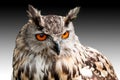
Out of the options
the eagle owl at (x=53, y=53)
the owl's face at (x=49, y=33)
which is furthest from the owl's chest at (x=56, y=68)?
the owl's face at (x=49, y=33)

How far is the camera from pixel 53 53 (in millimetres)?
4934

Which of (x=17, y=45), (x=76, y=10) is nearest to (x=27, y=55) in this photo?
(x=17, y=45)

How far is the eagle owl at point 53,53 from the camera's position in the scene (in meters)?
4.85

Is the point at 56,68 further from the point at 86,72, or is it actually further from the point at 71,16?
the point at 71,16

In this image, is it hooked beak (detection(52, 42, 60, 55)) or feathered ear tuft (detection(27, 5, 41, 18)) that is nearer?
hooked beak (detection(52, 42, 60, 55))

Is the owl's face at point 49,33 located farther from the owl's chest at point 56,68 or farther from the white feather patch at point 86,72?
the white feather patch at point 86,72

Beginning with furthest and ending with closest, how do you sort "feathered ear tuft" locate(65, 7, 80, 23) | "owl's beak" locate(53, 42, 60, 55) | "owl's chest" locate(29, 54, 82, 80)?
"owl's chest" locate(29, 54, 82, 80)
"feathered ear tuft" locate(65, 7, 80, 23)
"owl's beak" locate(53, 42, 60, 55)

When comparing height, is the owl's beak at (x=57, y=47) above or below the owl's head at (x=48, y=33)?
below

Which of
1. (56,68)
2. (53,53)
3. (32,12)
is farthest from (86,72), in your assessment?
(32,12)

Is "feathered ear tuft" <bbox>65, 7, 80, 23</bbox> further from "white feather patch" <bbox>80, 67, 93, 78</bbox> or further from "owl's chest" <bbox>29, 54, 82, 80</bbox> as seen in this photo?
"white feather patch" <bbox>80, 67, 93, 78</bbox>

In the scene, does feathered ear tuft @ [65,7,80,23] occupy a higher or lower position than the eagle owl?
higher

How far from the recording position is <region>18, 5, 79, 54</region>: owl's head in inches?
190

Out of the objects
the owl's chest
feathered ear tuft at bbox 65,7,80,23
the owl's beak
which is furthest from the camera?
the owl's chest

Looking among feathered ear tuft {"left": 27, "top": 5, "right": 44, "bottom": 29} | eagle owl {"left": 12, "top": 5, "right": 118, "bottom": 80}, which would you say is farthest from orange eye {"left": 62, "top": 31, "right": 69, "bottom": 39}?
feathered ear tuft {"left": 27, "top": 5, "right": 44, "bottom": 29}
